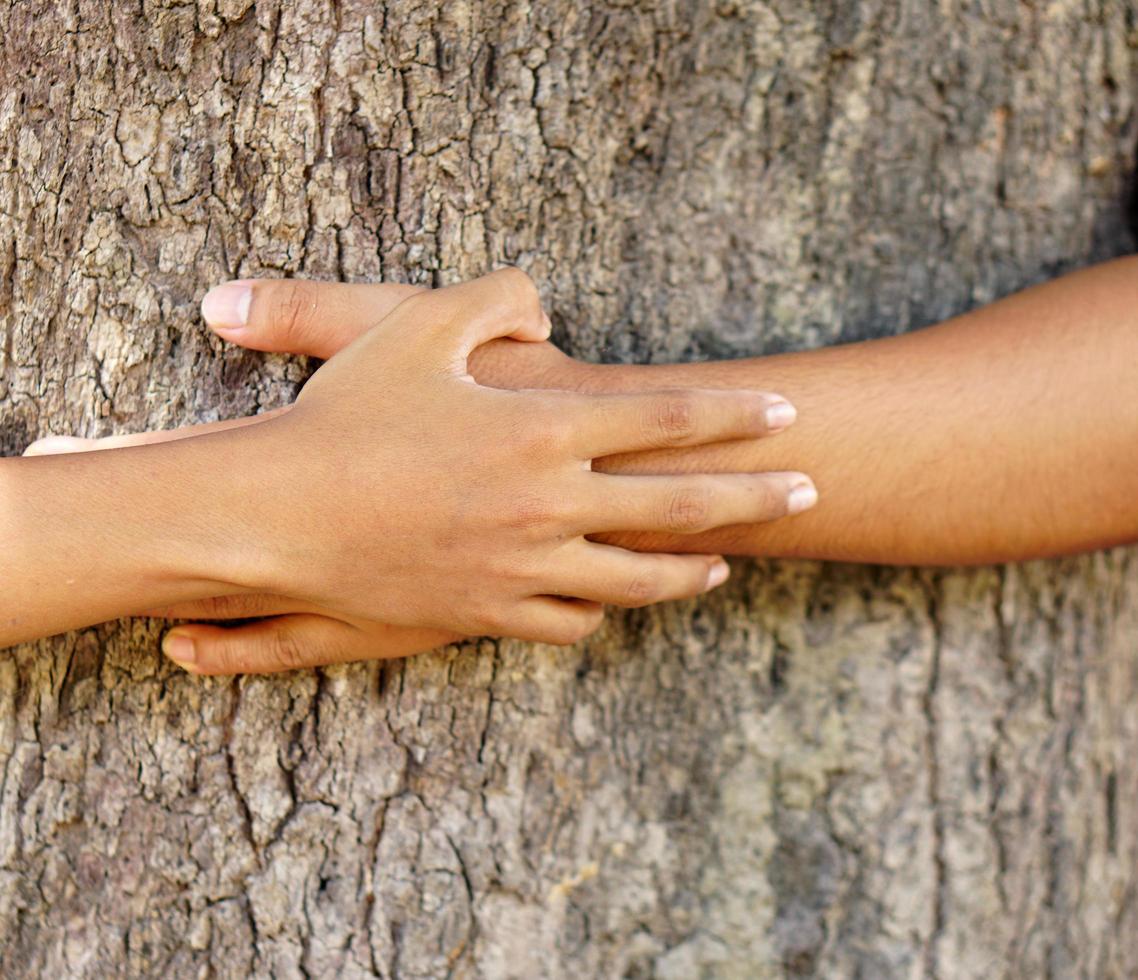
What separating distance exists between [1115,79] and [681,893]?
1.41 metres

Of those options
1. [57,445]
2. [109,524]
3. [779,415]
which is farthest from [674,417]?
[57,445]

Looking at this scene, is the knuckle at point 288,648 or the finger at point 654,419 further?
the knuckle at point 288,648

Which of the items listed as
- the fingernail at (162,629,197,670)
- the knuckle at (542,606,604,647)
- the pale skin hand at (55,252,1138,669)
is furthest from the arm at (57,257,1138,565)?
the fingernail at (162,629,197,670)

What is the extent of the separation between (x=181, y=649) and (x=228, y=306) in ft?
1.50

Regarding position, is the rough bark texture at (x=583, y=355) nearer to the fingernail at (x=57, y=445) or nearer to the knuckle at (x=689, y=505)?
the fingernail at (x=57, y=445)

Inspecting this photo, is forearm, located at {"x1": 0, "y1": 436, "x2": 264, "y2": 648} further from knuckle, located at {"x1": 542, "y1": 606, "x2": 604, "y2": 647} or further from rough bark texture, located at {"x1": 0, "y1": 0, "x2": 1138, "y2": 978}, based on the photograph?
knuckle, located at {"x1": 542, "y1": 606, "x2": 604, "y2": 647}

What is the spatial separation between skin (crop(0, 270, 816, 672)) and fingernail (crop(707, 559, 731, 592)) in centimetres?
10

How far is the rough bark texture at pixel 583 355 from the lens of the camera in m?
1.45

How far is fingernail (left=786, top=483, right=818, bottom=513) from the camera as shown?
1.36 m

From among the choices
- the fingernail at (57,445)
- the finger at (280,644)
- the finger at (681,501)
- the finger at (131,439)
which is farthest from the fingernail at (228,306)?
the finger at (681,501)

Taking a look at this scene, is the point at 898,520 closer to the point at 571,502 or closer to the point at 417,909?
the point at 571,502

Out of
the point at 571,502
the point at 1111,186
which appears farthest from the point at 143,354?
the point at 1111,186

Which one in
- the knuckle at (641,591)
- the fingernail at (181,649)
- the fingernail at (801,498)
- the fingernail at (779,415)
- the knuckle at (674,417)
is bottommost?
the fingernail at (181,649)

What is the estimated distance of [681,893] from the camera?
160 cm
